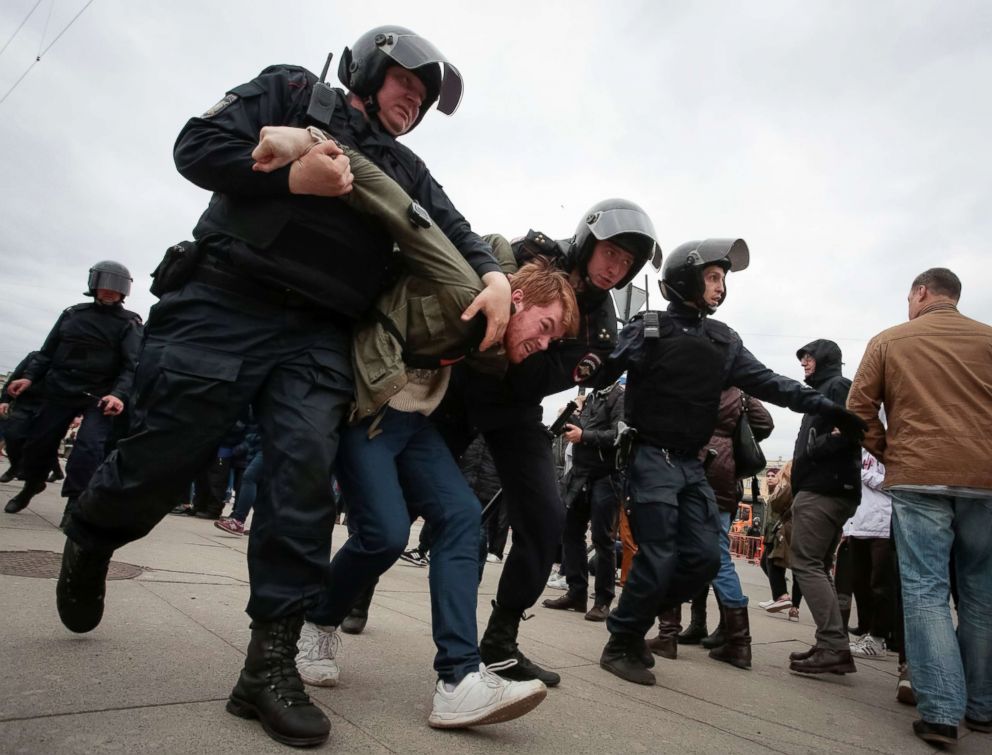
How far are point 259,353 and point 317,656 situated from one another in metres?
0.98

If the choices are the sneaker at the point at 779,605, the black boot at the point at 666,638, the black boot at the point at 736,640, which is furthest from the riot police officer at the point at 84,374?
the sneaker at the point at 779,605

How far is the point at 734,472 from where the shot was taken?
4.72m

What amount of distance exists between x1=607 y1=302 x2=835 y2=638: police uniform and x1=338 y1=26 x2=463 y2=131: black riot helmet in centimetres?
160

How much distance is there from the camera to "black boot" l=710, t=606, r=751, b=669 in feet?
12.4

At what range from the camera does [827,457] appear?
4.03 m

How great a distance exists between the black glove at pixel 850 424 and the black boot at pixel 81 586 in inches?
119

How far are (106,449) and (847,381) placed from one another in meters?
5.31

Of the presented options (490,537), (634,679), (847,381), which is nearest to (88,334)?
(490,537)

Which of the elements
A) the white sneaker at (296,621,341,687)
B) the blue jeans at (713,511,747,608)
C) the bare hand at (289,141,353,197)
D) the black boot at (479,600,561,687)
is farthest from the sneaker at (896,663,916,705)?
the bare hand at (289,141,353,197)

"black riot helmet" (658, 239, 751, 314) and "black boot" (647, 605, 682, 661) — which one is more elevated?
"black riot helmet" (658, 239, 751, 314)

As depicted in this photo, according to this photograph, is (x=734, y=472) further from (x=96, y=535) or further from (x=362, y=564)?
(x=96, y=535)

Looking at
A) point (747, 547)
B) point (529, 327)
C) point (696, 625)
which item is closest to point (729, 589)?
point (696, 625)

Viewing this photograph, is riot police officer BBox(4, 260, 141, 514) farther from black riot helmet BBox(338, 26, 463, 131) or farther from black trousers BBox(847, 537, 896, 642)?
black trousers BBox(847, 537, 896, 642)

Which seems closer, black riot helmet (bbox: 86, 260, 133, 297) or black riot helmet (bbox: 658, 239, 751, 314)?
black riot helmet (bbox: 658, 239, 751, 314)
